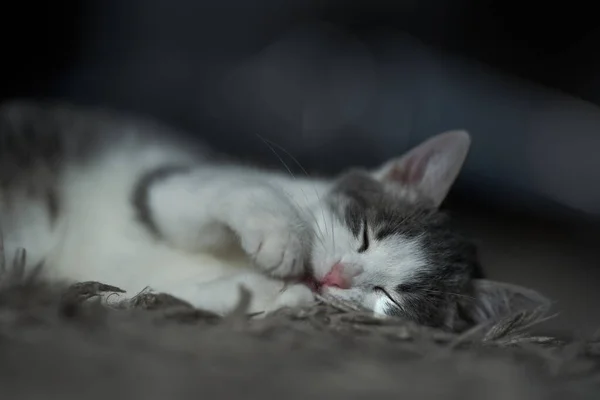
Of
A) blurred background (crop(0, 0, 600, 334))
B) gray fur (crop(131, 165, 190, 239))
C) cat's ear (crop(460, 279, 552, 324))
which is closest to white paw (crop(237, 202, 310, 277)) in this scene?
gray fur (crop(131, 165, 190, 239))

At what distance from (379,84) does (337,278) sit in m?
1.07

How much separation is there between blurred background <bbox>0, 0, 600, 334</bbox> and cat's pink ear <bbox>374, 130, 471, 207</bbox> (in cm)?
A: 44

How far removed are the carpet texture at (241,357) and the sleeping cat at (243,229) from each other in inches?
8.1

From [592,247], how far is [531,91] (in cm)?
53

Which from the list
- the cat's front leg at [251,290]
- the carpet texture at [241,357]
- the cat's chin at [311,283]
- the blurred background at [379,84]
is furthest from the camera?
the blurred background at [379,84]

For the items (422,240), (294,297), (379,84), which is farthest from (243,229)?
(379,84)

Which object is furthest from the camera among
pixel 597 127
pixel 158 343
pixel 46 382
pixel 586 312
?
pixel 597 127

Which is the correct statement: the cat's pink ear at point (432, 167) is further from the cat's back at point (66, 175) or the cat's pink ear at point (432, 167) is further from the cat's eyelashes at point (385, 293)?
the cat's back at point (66, 175)

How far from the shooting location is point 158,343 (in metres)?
0.73

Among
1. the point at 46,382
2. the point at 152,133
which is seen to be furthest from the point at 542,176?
the point at 46,382

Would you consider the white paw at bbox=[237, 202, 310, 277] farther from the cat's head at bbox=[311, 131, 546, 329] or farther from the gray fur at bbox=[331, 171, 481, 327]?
the gray fur at bbox=[331, 171, 481, 327]

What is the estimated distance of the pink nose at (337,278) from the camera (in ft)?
3.80

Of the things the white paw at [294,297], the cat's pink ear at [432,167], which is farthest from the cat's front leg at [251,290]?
the cat's pink ear at [432,167]

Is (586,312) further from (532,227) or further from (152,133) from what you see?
(152,133)
